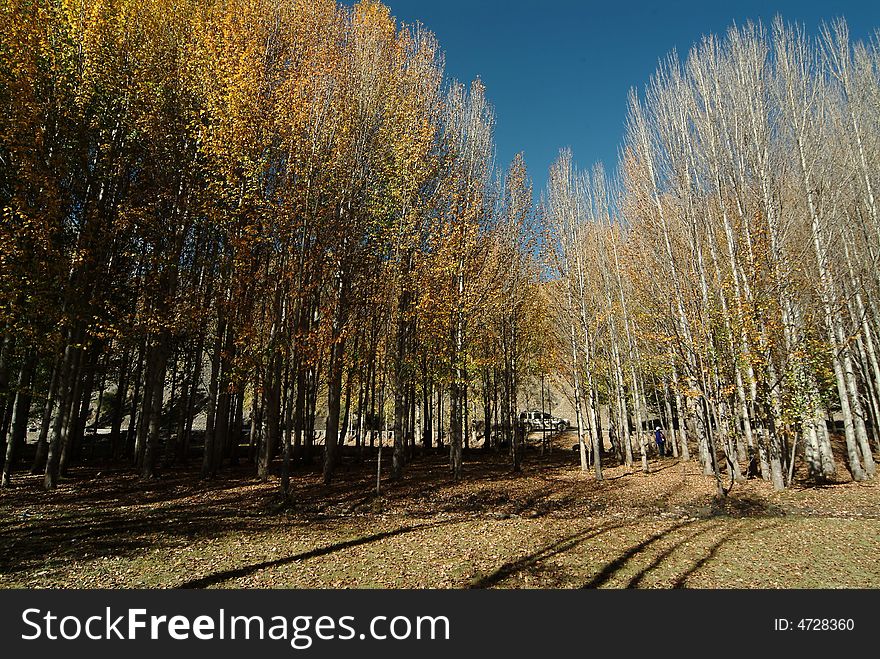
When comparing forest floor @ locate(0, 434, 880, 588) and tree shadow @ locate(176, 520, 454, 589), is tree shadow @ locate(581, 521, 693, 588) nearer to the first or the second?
forest floor @ locate(0, 434, 880, 588)

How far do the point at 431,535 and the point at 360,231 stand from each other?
8922 millimetres

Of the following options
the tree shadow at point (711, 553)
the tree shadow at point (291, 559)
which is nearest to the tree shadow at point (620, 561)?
the tree shadow at point (711, 553)

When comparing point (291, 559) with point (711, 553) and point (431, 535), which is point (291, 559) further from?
point (711, 553)

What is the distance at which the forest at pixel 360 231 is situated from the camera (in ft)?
38.1

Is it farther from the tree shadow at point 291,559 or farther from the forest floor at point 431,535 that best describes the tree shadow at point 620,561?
the tree shadow at point 291,559

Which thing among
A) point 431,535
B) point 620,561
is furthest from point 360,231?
point 620,561

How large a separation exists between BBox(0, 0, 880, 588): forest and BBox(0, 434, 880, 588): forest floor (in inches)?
37.8

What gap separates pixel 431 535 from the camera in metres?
8.55

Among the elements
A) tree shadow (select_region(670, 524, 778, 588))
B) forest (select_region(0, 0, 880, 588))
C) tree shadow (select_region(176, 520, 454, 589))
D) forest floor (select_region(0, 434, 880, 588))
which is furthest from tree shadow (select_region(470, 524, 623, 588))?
forest (select_region(0, 0, 880, 588))

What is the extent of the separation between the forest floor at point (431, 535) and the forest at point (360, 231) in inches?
37.8

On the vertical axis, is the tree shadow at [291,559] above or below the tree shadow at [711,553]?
above

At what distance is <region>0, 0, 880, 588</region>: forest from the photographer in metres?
11.6

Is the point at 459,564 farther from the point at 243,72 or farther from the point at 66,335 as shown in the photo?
the point at 243,72

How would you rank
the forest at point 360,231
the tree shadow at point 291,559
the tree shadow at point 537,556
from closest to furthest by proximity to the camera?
the tree shadow at point 291,559
the tree shadow at point 537,556
the forest at point 360,231
